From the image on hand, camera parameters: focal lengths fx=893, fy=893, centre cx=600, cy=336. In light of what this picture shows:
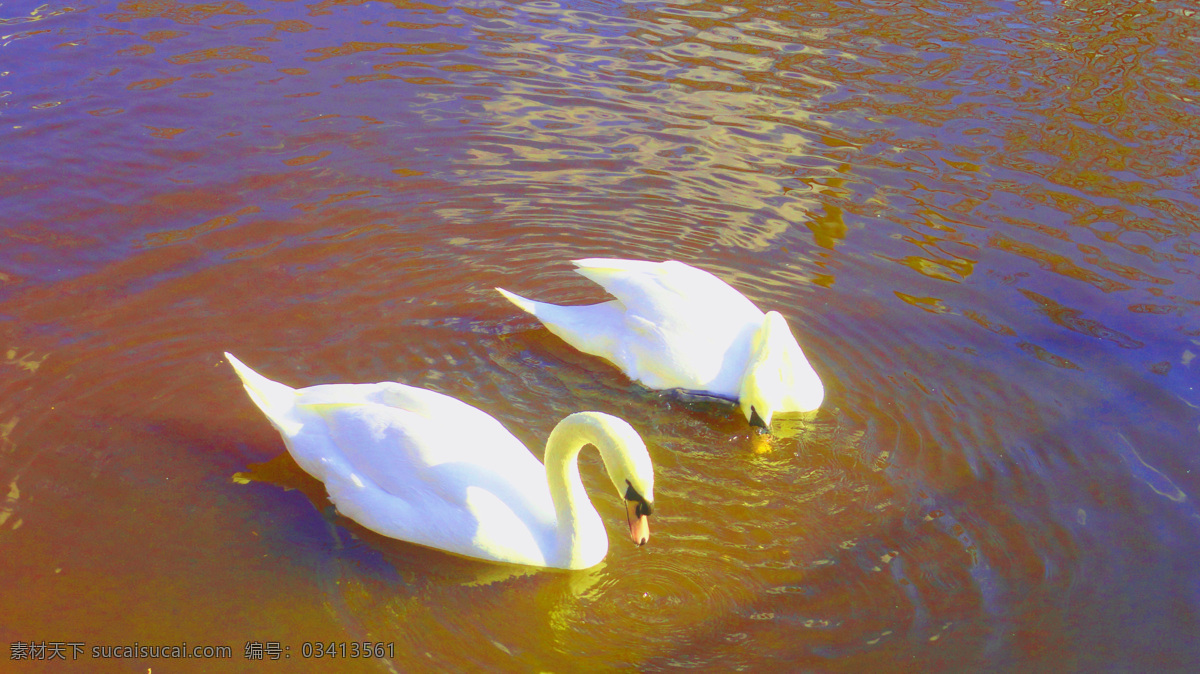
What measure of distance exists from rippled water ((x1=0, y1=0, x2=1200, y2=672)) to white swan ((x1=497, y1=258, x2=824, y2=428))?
20 centimetres

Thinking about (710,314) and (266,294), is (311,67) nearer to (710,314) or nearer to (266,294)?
(266,294)

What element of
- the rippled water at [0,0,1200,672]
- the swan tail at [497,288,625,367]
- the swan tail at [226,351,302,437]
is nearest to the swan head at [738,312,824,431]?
the rippled water at [0,0,1200,672]

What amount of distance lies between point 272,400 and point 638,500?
A: 5.98 ft

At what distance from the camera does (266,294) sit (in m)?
5.53

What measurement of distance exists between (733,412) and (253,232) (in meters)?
3.48

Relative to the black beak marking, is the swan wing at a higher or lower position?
lower

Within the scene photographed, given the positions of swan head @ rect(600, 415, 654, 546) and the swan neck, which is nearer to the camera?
swan head @ rect(600, 415, 654, 546)

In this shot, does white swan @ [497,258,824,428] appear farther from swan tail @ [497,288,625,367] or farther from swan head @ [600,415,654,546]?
swan head @ [600,415,654,546]

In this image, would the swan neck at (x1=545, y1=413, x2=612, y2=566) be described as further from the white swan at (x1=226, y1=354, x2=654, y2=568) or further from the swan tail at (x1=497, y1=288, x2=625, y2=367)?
the swan tail at (x1=497, y1=288, x2=625, y2=367)

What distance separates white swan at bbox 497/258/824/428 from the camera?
474cm

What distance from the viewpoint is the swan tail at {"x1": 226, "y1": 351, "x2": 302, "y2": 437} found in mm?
4082

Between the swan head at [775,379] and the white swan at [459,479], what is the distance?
127 centimetres

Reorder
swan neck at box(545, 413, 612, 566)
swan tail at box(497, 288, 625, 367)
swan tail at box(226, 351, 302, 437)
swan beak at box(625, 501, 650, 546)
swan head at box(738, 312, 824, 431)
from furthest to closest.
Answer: swan tail at box(497, 288, 625, 367), swan head at box(738, 312, 824, 431), swan tail at box(226, 351, 302, 437), swan neck at box(545, 413, 612, 566), swan beak at box(625, 501, 650, 546)

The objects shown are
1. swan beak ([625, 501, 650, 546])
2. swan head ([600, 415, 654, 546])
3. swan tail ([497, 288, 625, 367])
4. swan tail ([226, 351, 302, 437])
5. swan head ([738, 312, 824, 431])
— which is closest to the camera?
swan head ([600, 415, 654, 546])
